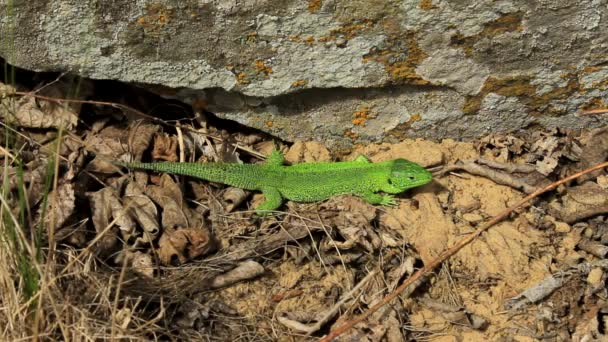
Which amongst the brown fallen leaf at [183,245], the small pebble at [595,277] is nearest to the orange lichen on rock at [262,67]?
the brown fallen leaf at [183,245]

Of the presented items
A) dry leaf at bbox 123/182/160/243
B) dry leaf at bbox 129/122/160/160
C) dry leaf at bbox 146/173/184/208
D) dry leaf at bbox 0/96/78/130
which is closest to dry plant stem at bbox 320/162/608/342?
dry leaf at bbox 123/182/160/243

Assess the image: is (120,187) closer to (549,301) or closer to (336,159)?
(336,159)

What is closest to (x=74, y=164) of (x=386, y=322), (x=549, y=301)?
(x=386, y=322)

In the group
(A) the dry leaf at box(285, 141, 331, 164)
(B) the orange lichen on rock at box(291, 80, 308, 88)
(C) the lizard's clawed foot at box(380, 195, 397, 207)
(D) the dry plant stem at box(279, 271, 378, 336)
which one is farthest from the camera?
(A) the dry leaf at box(285, 141, 331, 164)

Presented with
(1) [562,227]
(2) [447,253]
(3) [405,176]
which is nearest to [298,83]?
(3) [405,176]

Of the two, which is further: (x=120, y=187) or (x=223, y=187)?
(x=223, y=187)

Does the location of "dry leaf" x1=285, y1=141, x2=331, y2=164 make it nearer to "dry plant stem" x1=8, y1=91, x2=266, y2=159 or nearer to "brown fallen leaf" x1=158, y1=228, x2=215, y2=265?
"dry plant stem" x1=8, y1=91, x2=266, y2=159
